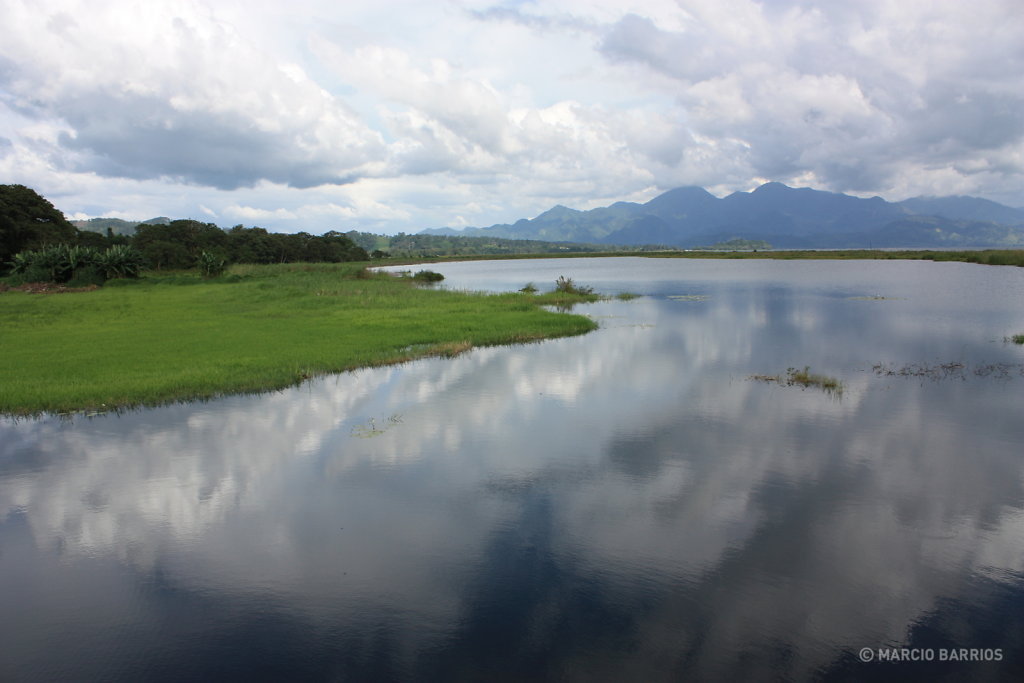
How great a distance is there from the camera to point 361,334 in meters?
31.8

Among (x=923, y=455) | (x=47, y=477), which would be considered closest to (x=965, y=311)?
(x=923, y=455)

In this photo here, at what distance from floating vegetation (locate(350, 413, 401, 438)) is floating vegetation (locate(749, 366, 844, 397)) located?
14.0 metres

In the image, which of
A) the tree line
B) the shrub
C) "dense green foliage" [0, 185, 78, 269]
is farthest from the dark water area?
"dense green foliage" [0, 185, 78, 269]

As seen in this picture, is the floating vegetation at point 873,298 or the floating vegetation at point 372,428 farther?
the floating vegetation at point 873,298

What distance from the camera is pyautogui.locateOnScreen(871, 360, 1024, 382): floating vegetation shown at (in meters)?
22.5

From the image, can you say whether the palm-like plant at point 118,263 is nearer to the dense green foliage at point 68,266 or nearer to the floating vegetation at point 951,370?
the dense green foliage at point 68,266

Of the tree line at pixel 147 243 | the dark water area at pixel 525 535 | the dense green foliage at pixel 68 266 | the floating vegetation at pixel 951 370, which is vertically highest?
the tree line at pixel 147 243

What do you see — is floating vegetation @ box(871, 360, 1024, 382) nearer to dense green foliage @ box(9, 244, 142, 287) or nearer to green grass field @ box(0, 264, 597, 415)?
green grass field @ box(0, 264, 597, 415)

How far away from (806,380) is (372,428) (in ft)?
52.9

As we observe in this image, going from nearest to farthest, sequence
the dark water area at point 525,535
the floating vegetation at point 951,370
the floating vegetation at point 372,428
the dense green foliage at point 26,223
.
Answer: the dark water area at point 525,535, the floating vegetation at point 372,428, the floating vegetation at point 951,370, the dense green foliage at point 26,223

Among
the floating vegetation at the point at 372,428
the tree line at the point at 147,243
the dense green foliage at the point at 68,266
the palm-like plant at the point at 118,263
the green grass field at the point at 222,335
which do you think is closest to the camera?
the floating vegetation at the point at 372,428

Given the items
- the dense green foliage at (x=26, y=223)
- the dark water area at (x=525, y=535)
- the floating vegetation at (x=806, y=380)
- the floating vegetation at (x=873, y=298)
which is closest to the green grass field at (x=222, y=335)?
the dark water area at (x=525, y=535)

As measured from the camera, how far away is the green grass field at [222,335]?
20578 mm

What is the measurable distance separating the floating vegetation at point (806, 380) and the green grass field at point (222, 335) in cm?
1340
